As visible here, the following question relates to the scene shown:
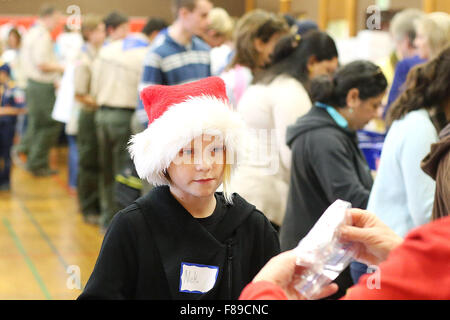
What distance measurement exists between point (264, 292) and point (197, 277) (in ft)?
1.73

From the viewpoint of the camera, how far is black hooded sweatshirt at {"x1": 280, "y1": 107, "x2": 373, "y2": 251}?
8.51 feet

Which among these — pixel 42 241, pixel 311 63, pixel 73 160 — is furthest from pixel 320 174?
pixel 73 160

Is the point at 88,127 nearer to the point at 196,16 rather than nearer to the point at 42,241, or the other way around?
the point at 42,241

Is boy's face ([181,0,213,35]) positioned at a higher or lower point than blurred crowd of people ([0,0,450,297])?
higher

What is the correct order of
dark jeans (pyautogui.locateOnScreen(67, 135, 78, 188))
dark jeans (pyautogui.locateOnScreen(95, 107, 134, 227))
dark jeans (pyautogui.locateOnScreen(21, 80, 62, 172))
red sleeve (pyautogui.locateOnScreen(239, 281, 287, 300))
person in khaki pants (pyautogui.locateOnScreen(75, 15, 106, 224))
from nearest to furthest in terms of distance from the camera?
red sleeve (pyautogui.locateOnScreen(239, 281, 287, 300)) → dark jeans (pyautogui.locateOnScreen(95, 107, 134, 227)) → person in khaki pants (pyautogui.locateOnScreen(75, 15, 106, 224)) → dark jeans (pyautogui.locateOnScreen(67, 135, 78, 188)) → dark jeans (pyautogui.locateOnScreen(21, 80, 62, 172))

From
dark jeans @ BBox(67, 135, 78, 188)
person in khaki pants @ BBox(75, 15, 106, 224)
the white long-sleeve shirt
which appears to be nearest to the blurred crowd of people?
the white long-sleeve shirt

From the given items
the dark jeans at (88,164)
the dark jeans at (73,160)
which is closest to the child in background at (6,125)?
the dark jeans at (73,160)

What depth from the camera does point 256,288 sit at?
1059 millimetres

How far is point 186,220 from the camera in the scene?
1584 mm

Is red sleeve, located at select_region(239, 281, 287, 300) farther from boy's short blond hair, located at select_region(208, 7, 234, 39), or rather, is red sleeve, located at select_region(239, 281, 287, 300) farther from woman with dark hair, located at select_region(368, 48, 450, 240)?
boy's short blond hair, located at select_region(208, 7, 234, 39)

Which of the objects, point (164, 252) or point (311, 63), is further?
point (311, 63)

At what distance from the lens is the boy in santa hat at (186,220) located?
1.54 metres
